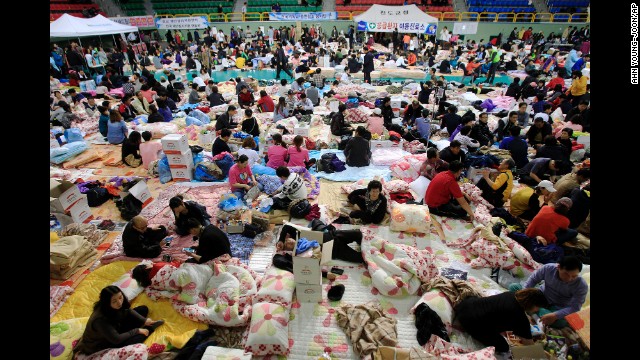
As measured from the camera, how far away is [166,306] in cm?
408

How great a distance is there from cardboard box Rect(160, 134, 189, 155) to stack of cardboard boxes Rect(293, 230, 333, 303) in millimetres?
3536

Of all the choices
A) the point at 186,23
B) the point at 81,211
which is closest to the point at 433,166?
the point at 81,211

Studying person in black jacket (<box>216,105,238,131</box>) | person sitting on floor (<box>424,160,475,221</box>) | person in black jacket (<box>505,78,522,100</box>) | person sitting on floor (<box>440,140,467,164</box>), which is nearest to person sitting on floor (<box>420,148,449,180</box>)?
person sitting on floor (<box>440,140,467,164</box>)

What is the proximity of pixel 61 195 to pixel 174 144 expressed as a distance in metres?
1.98

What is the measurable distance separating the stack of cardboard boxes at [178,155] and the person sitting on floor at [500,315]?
5.44 metres

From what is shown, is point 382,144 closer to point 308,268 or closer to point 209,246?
point 308,268

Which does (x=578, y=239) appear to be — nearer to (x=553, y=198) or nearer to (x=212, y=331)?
(x=553, y=198)

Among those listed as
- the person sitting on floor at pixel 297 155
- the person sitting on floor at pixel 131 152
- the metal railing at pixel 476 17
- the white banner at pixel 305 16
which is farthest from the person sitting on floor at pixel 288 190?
the metal railing at pixel 476 17

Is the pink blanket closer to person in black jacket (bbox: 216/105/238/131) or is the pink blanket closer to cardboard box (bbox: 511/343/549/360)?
person in black jacket (bbox: 216/105/238/131)

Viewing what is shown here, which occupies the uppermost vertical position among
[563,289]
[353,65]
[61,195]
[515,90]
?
[353,65]

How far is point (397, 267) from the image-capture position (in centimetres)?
429

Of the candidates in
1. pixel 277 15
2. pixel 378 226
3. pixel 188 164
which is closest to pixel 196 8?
pixel 277 15

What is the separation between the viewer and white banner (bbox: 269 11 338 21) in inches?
906
